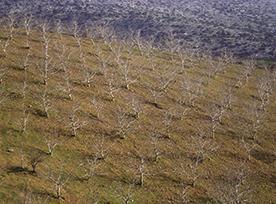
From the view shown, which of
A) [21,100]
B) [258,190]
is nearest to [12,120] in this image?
[21,100]

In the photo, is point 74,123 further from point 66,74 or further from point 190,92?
point 190,92

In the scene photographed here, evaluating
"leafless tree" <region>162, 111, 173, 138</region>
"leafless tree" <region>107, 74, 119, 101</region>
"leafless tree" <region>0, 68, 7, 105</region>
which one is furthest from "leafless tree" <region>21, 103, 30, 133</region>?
"leafless tree" <region>162, 111, 173, 138</region>

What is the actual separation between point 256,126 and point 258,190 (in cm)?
2650

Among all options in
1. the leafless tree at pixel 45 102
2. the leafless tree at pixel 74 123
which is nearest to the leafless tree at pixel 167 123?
the leafless tree at pixel 74 123

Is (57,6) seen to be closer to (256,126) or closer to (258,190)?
(256,126)

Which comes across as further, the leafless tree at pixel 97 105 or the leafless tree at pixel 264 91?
the leafless tree at pixel 264 91

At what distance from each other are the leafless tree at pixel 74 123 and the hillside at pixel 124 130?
300 millimetres

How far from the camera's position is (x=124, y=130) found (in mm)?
89938

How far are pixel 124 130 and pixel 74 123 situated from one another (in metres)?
10.3

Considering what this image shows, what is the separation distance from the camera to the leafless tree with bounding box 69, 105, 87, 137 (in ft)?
278

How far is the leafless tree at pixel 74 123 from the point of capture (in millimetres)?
84750

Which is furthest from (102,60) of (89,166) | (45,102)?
(89,166)

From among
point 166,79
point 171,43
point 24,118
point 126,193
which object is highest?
point 24,118

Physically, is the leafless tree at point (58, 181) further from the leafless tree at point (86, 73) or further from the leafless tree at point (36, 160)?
the leafless tree at point (86, 73)
